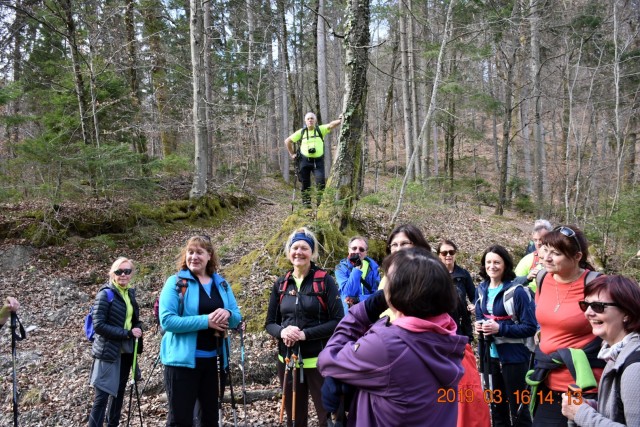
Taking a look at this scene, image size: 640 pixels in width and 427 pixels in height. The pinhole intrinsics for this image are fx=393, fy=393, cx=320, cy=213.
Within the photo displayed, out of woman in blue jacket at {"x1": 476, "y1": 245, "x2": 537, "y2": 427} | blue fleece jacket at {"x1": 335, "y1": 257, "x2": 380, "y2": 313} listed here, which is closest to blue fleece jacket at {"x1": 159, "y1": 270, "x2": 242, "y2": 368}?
blue fleece jacket at {"x1": 335, "y1": 257, "x2": 380, "y2": 313}

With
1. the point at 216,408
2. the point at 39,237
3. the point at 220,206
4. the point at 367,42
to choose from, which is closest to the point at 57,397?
the point at 216,408

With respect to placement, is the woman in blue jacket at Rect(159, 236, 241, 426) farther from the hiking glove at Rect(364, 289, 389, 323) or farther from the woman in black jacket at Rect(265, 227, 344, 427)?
the hiking glove at Rect(364, 289, 389, 323)

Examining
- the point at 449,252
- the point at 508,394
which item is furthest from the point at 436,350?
the point at 449,252

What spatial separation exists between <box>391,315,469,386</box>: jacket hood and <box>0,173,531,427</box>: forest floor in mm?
3264

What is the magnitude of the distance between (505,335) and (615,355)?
1.67 m

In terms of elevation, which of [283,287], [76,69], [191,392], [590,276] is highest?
[76,69]

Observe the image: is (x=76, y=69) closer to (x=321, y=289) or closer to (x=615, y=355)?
(x=321, y=289)

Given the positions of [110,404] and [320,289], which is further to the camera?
[110,404]

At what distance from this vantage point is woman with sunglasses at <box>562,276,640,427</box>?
1.80 meters

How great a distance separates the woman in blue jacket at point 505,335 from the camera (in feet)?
11.7

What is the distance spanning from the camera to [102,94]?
1116cm

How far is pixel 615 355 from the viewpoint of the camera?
1983 millimetres

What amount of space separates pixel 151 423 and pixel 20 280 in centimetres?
551

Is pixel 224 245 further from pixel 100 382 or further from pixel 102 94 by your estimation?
pixel 102 94
